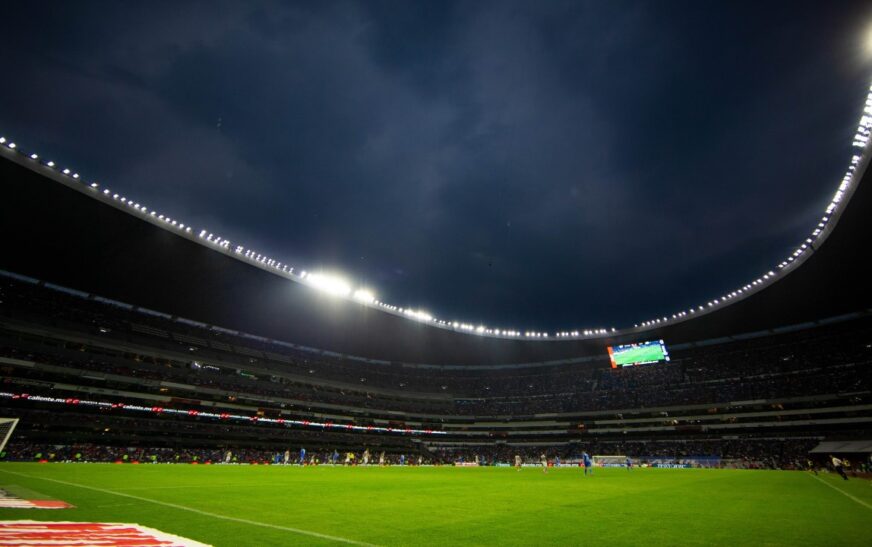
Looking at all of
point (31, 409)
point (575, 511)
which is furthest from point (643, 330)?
point (31, 409)

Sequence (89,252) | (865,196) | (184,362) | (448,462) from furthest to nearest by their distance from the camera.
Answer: (448,462) → (184,362) → (89,252) → (865,196)

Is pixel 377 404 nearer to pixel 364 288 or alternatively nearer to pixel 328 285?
pixel 364 288

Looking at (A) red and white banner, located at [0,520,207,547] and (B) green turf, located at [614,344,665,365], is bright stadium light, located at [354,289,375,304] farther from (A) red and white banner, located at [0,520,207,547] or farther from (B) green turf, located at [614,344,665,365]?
(A) red and white banner, located at [0,520,207,547]

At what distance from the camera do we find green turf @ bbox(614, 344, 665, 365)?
190 feet

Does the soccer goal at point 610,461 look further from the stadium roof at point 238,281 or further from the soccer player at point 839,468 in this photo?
the soccer player at point 839,468

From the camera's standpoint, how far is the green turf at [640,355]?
57.9 metres

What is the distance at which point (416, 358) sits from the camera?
76.1 m

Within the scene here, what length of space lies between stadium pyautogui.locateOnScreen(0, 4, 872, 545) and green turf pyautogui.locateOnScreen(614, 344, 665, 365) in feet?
1.12

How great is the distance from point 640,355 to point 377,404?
133ft

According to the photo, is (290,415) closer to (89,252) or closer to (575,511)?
(89,252)

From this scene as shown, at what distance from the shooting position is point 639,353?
59594 mm

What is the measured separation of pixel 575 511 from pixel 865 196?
27.8m

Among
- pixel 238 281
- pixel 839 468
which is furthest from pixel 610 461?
pixel 238 281

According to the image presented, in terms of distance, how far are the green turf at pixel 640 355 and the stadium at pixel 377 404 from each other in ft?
1.12
